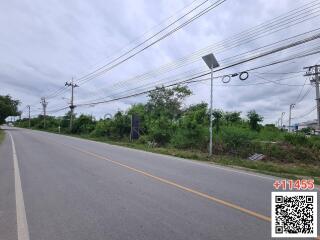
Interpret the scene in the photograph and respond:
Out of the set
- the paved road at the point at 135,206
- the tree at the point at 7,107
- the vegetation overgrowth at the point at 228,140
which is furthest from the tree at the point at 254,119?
the tree at the point at 7,107

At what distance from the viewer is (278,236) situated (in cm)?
417

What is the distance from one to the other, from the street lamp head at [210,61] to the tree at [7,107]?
202 feet

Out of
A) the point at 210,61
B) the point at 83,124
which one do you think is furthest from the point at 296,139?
the point at 83,124

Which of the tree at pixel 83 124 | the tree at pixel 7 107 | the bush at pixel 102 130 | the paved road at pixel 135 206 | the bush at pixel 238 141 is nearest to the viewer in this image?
the paved road at pixel 135 206

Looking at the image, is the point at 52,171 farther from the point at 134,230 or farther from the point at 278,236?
the point at 278,236

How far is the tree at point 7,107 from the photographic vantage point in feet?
209

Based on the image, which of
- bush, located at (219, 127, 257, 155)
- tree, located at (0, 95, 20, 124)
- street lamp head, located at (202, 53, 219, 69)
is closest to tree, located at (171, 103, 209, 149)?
bush, located at (219, 127, 257, 155)

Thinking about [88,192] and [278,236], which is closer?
[278,236]

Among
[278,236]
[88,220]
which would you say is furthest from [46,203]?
[278,236]

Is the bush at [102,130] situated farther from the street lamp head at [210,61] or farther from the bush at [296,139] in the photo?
the bush at [296,139]

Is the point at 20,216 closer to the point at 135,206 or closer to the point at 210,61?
the point at 135,206

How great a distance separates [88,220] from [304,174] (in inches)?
394

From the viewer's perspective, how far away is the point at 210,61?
17.0m

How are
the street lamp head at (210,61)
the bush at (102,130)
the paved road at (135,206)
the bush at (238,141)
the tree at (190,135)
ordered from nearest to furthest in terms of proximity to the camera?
the paved road at (135,206) < the street lamp head at (210,61) < the bush at (238,141) < the tree at (190,135) < the bush at (102,130)
